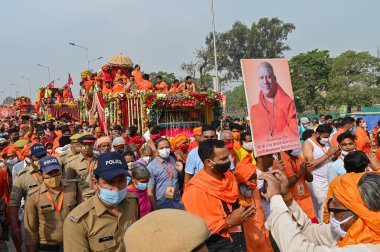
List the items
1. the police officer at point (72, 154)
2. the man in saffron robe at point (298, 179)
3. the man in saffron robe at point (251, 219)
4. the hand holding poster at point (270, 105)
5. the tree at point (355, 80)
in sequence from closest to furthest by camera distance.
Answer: the hand holding poster at point (270, 105), the man in saffron robe at point (251, 219), the man in saffron robe at point (298, 179), the police officer at point (72, 154), the tree at point (355, 80)

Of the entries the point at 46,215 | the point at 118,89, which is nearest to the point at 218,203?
the point at 46,215

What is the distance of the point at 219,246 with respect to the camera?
3438 mm

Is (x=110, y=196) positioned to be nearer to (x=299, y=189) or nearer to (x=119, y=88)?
(x=299, y=189)

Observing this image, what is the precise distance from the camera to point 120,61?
19.1 m

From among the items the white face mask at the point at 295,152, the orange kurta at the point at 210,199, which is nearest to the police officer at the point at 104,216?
the orange kurta at the point at 210,199

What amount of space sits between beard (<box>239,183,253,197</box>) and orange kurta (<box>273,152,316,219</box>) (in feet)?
3.16

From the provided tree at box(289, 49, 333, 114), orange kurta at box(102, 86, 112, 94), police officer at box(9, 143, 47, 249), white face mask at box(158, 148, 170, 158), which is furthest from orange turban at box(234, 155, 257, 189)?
tree at box(289, 49, 333, 114)

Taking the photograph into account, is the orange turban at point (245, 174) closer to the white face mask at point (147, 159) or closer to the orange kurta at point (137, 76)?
the white face mask at point (147, 159)

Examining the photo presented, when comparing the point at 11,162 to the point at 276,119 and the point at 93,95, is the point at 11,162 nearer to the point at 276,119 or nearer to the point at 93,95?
the point at 276,119

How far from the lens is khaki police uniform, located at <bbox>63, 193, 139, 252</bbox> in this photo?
2.72 metres

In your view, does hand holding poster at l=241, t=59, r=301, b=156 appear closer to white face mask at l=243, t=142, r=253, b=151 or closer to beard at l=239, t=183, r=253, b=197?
beard at l=239, t=183, r=253, b=197

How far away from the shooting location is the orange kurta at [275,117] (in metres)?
3.89

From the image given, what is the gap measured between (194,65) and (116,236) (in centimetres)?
3479

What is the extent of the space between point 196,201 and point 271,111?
128cm
